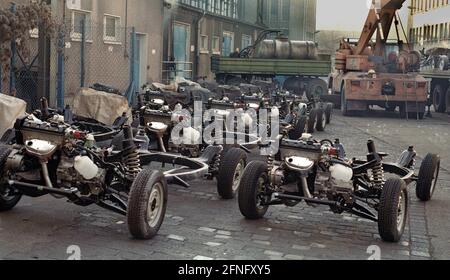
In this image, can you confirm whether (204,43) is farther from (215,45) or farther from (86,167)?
(86,167)

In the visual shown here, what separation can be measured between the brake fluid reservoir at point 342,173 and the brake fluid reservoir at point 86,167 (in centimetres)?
218

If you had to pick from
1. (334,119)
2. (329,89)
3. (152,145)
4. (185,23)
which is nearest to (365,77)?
(334,119)

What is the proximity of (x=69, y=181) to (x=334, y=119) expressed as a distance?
48.2ft

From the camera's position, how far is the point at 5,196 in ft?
20.5

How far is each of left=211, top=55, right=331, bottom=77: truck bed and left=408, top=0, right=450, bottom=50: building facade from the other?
13.5ft

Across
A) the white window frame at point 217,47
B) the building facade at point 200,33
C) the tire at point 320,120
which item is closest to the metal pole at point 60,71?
the tire at point 320,120

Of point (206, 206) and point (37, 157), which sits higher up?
point (37, 157)

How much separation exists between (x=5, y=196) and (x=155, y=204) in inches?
60.2

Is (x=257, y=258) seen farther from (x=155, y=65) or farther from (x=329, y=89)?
(x=329, y=89)

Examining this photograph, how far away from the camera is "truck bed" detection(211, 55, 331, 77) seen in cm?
2580

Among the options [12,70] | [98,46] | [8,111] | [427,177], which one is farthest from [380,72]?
[8,111]

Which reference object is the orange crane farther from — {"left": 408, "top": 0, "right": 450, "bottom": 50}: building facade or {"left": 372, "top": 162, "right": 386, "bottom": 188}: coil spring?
{"left": 372, "top": 162, "right": 386, "bottom": 188}: coil spring

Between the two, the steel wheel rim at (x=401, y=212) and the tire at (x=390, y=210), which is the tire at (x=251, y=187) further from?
the steel wheel rim at (x=401, y=212)
